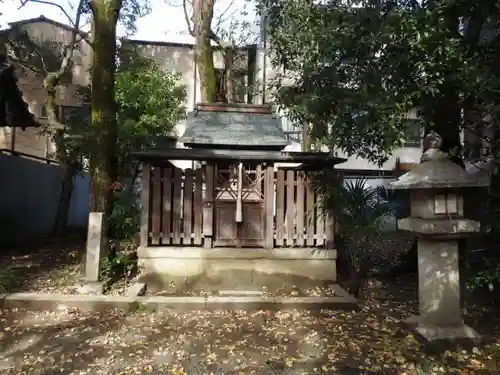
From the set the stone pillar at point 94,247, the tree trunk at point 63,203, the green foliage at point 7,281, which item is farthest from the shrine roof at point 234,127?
the tree trunk at point 63,203

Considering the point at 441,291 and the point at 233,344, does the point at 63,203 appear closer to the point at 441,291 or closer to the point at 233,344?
the point at 233,344

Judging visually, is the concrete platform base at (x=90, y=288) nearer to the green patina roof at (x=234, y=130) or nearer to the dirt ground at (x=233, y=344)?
the dirt ground at (x=233, y=344)

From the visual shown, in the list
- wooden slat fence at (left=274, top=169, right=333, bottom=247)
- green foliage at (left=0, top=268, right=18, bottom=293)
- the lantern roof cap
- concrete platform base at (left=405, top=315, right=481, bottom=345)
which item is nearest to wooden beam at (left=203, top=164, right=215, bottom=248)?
wooden slat fence at (left=274, top=169, right=333, bottom=247)

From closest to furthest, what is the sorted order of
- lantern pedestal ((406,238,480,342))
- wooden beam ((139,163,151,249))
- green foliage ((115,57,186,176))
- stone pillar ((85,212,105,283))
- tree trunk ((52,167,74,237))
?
lantern pedestal ((406,238,480,342))
stone pillar ((85,212,105,283))
wooden beam ((139,163,151,249))
green foliage ((115,57,186,176))
tree trunk ((52,167,74,237))

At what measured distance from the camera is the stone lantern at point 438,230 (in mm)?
4805

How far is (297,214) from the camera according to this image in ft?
26.2

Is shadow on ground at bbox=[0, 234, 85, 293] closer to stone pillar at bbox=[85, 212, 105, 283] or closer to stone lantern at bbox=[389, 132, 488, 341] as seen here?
stone pillar at bbox=[85, 212, 105, 283]

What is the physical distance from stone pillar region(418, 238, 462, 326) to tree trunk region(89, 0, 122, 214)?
5829mm

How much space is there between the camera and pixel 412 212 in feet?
17.2

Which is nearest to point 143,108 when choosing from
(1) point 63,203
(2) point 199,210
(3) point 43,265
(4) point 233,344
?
(1) point 63,203

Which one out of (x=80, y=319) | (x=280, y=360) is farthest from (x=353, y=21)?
(x=80, y=319)

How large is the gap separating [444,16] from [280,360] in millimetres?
4342

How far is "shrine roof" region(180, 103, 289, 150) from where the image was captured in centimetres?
829

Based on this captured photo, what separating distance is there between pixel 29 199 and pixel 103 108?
6046mm
